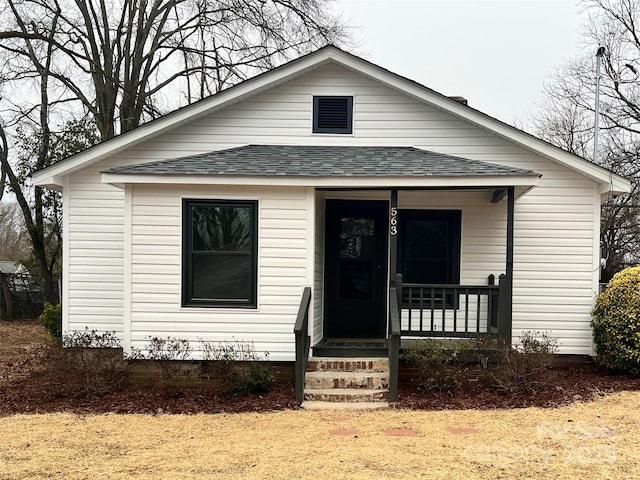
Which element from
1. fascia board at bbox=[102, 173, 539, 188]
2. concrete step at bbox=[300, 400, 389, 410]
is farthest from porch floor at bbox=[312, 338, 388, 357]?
fascia board at bbox=[102, 173, 539, 188]

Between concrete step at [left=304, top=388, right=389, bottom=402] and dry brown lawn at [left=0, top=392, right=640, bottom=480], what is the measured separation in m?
0.46

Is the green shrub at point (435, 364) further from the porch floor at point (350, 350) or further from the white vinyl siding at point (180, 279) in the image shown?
the white vinyl siding at point (180, 279)

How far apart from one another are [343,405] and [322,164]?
356 centimetres

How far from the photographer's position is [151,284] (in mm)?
8023

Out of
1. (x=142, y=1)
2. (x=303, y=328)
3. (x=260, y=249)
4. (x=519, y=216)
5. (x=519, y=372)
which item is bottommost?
(x=519, y=372)

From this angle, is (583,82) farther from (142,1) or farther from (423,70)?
(142,1)

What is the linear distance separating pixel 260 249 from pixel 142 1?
16009mm

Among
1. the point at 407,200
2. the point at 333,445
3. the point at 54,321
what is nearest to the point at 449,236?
the point at 407,200

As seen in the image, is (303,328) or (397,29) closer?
(303,328)

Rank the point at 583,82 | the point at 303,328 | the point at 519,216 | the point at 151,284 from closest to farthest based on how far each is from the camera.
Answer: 1. the point at 303,328
2. the point at 151,284
3. the point at 519,216
4. the point at 583,82

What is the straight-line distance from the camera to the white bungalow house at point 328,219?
800cm

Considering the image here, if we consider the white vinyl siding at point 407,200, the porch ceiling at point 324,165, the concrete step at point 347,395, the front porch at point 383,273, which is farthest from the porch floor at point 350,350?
the porch ceiling at point 324,165

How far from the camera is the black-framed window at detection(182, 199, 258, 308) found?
8031mm

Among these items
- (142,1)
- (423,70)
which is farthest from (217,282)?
(423,70)
